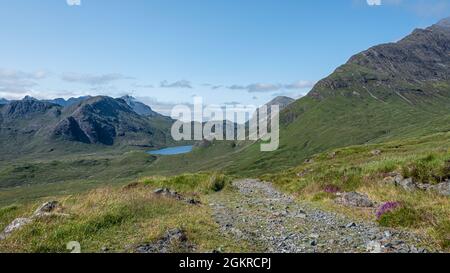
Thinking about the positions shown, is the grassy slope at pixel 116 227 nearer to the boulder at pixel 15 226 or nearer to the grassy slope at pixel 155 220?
the grassy slope at pixel 155 220

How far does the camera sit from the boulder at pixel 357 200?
23755mm

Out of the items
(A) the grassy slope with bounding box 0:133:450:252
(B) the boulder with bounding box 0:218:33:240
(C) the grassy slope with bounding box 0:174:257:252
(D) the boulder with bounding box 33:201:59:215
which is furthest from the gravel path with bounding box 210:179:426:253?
(D) the boulder with bounding box 33:201:59:215

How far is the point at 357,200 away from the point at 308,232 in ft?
A: 27.3

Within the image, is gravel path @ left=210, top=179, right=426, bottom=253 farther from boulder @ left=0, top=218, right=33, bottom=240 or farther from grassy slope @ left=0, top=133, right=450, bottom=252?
boulder @ left=0, top=218, right=33, bottom=240

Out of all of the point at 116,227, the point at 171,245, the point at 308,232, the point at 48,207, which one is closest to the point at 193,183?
the point at 48,207

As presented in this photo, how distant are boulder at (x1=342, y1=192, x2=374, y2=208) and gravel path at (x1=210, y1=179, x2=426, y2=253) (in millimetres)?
2227

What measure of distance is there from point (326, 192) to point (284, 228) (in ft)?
40.6

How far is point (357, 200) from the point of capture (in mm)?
24547

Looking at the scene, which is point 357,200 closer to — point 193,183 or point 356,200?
point 356,200

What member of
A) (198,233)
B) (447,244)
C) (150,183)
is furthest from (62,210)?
(150,183)

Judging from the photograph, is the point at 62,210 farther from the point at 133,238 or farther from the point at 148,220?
the point at 133,238

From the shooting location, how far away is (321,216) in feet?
71.3

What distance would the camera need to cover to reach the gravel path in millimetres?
14547

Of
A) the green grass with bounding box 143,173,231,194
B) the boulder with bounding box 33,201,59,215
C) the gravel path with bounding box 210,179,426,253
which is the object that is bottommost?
the green grass with bounding box 143,173,231,194
